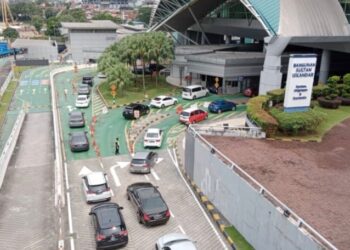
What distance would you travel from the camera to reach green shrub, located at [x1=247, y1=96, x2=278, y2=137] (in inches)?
1198

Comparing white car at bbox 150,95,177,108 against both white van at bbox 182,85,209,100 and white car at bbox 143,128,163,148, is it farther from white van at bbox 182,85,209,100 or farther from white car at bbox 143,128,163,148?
white car at bbox 143,128,163,148

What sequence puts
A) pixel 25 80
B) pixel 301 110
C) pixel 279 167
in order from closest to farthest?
pixel 279 167 → pixel 301 110 → pixel 25 80

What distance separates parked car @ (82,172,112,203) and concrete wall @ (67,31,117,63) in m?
78.6

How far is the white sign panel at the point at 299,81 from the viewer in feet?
101

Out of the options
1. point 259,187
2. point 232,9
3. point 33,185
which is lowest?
point 33,185

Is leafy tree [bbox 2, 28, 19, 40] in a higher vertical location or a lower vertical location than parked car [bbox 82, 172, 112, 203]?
higher

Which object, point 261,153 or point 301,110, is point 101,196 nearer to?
point 261,153

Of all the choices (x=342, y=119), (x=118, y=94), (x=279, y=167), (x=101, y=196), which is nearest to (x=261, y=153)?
(x=279, y=167)

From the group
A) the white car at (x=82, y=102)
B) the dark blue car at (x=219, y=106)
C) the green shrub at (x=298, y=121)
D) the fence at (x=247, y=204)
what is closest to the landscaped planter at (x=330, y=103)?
the green shrub at (x=298, y=121)

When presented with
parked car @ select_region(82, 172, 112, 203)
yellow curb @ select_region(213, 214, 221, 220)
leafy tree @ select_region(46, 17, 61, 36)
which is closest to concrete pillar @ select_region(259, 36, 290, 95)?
yellow curb @ select_region(213, 214, 221, 220)

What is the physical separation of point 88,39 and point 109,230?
288ft

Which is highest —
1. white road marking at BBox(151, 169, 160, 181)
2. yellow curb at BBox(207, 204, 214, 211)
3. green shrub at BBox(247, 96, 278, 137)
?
green shrub at BBox(247, 96, 278, 137)

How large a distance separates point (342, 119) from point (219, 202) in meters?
17.8

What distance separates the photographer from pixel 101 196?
25969 millimetres
